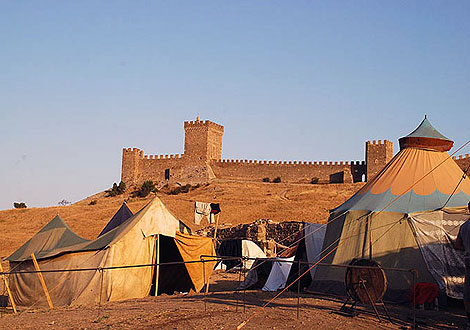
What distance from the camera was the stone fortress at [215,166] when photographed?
56.6 meters

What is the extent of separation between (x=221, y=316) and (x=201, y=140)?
175 ft

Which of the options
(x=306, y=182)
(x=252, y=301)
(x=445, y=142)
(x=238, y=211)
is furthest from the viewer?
(x=306, y=182)

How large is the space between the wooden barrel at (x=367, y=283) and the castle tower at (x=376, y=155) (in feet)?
155

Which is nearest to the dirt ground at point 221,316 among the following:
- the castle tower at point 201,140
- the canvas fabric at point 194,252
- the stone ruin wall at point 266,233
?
the canvas fabric at point 194,252

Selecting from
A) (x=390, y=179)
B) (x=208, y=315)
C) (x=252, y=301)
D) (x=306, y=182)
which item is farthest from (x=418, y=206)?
(x=306, y=182)

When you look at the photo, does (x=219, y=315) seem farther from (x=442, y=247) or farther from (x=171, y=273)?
(x=171, y=273)

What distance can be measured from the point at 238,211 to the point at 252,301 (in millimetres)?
29326

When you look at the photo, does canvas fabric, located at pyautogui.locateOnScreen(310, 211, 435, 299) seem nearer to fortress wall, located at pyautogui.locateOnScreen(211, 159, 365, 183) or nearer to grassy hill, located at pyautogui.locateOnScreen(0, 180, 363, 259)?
grassy hill, located at pyautogui.locateOnScreen(0, 180, 363, 259)

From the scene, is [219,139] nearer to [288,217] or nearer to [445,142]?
[288,217]

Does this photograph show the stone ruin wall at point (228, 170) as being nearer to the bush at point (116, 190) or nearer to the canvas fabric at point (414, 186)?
the bush at point (116, 190)

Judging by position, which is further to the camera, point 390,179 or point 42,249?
point 42,249

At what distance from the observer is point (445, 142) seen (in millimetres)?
14430

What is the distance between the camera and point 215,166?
62344 millimetres

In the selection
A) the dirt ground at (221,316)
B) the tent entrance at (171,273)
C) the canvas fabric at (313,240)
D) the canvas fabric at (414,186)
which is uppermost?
the canvas fabric at (414,186)
